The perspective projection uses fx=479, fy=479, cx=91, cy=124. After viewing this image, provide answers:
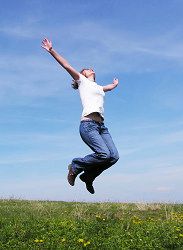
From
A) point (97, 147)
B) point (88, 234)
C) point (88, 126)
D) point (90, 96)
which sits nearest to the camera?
point (97, 147)

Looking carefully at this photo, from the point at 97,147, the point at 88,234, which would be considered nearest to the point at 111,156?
the point at 97,147

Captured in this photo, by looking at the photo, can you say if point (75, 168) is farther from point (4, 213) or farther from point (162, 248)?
point (4, 213)

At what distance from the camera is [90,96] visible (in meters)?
10.7

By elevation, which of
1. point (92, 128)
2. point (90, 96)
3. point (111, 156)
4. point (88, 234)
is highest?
point (90, 96)

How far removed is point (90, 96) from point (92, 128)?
0.74m

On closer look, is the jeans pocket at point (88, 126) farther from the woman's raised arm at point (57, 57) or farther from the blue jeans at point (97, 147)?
the woman's raised arm at point (57, 57)

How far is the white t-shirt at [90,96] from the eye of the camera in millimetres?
10602

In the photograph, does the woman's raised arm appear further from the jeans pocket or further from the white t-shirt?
the jeans pocket

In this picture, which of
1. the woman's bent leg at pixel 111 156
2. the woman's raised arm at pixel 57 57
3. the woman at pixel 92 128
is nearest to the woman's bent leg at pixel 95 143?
the woman at pixel 92 128

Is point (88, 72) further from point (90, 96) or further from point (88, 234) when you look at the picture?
point (88, 234)

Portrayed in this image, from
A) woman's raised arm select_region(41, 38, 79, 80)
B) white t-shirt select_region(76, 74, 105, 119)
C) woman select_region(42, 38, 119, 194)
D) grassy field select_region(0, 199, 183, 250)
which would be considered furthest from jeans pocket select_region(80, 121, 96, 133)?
grassy field select_region(0, 199, 183, 250)

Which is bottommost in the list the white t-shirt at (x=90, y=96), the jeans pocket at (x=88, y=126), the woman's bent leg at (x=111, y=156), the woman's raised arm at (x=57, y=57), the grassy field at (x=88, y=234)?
the grassy field at (x=88, y=234)

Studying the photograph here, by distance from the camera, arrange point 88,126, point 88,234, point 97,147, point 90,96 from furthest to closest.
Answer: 1. point 88,234
2. point 90,96
3. point 88,126
4. point 97,147

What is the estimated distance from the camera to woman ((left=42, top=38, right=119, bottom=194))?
34.3 feet
